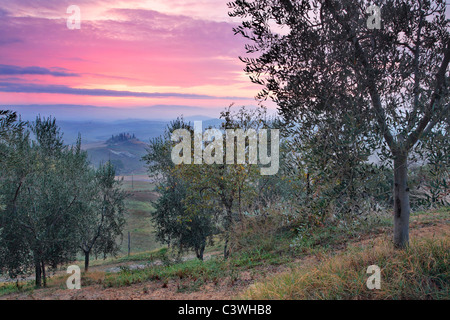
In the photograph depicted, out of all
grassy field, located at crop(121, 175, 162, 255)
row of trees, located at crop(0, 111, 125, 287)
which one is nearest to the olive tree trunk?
row of trees, located at crop(0, 111, 125, 287)

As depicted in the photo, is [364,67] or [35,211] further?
[35,211]

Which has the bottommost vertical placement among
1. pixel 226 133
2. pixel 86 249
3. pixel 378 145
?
pixel 86 249

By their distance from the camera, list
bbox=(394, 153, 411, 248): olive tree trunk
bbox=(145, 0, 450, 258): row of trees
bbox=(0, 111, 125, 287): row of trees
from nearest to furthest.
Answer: bbox=(145, 0, 450, 258): row of trees → bbox=(394, 153, 411, 248): olive tree trunk → bbox=(0, 111, 125, 287): row of trees

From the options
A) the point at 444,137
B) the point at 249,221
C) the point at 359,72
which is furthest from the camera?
the point at 249,221

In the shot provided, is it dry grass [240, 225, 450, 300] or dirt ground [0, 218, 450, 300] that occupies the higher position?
dry grass [240, 225, 450, 300]

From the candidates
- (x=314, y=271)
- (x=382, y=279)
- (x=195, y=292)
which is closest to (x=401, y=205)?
(x=382, y=279)

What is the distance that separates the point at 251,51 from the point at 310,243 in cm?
693

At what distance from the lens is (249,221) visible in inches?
533

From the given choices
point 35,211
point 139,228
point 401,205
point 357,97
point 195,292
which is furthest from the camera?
point 139,228

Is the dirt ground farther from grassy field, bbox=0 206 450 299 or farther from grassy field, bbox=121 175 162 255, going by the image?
grassy field, bbox=121 175 162 255

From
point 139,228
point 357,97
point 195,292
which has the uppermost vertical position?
point 357,97

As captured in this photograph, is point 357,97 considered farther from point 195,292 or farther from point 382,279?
point 195,292
